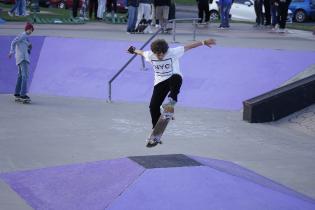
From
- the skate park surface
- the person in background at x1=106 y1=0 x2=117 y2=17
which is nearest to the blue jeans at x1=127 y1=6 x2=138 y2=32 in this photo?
the skate park surface

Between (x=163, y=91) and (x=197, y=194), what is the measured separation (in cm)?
209

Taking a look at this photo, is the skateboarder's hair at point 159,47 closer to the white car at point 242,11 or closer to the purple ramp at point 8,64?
the purple ramp at point 8,64

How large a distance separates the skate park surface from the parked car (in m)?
10.7

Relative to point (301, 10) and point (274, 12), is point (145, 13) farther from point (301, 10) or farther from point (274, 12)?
point (301, 10)

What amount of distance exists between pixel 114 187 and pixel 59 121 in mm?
6410

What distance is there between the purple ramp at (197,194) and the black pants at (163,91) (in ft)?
4.38

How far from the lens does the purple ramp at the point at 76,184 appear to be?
8.38 metres

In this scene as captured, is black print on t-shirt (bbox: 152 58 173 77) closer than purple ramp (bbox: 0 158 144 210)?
No

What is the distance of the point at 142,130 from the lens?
1393 cm

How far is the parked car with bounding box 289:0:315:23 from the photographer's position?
35844mm

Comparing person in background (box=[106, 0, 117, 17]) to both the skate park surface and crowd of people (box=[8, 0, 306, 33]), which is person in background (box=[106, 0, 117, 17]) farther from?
the skate park surface

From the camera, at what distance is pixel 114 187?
855 cm

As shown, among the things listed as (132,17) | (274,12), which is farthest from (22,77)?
(274,12)

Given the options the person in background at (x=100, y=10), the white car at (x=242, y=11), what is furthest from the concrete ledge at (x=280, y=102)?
the white car at (x=242, y=11)
